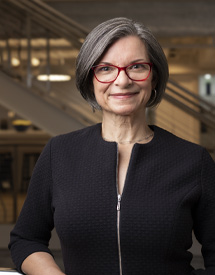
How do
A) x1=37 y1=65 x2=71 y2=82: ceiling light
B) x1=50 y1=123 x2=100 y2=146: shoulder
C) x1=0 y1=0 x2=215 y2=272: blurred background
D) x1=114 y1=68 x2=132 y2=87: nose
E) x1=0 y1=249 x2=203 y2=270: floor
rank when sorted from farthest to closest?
x1=37 y1=65 x2=71 y2=82: ceiling light, x1=0 y1=0 x2=215 y2=272: blurred background, x1=0 y1=249 x2=203 y2=270: floor, x1=50 y1=123 x2=100 y2=146: shoulder, x1=114 y1=68 x2=132 y2=87: nose

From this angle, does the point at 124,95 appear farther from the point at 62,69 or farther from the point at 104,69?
the point at 62,69

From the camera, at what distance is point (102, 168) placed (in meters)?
1.10

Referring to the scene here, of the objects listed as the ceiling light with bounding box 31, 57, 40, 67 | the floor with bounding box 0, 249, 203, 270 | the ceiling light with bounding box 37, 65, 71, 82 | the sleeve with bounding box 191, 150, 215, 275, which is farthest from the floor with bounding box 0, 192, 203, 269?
the ceiling light with bounding box 31, 57, 40, 67

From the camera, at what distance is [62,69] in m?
7.14

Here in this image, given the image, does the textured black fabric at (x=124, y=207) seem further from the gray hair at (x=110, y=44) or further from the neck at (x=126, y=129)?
the gray hair at (x=110, y=44)

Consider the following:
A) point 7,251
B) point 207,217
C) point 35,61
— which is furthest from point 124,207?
point 35,61

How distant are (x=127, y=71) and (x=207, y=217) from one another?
0.31m

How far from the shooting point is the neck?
1.10m

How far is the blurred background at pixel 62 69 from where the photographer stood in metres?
3.74

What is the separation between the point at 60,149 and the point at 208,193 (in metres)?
0.31

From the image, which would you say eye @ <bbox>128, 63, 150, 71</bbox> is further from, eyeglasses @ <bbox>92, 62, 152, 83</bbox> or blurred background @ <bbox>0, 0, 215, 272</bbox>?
blurred background @ <bbox>0, 0, 215, 272</bbox>

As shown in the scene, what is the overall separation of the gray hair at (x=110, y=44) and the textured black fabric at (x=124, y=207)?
13 centimetres

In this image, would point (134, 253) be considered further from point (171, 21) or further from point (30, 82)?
point (171, 21)

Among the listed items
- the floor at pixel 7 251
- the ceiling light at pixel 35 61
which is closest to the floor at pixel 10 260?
the floor at pixel 7 251
